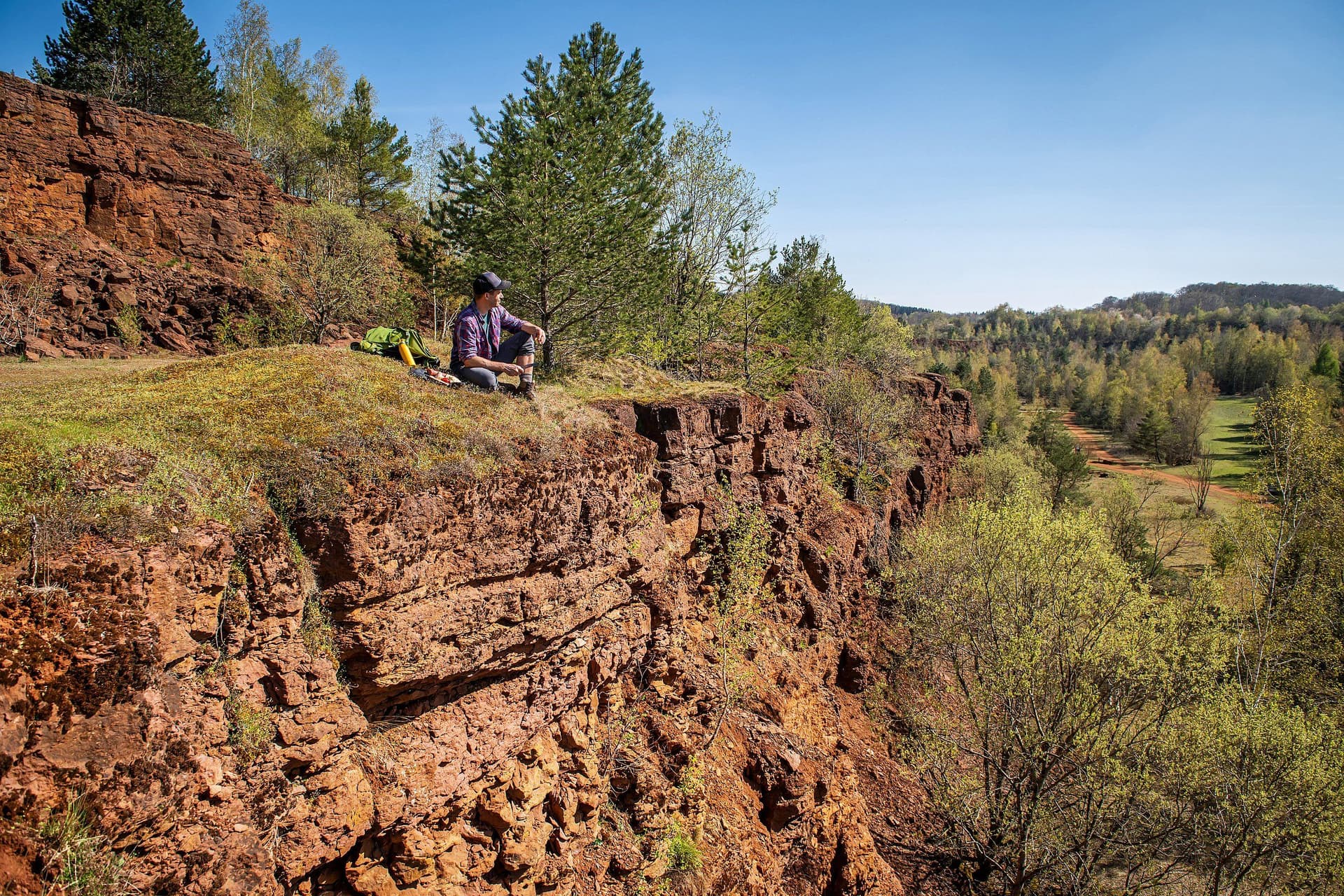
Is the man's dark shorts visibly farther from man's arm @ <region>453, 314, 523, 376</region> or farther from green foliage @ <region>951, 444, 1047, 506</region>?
green foliage @ <region>951, 444, 1047, 506</region>

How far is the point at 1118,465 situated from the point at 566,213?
8415 centimetres

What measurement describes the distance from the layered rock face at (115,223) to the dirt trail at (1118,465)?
6615cm

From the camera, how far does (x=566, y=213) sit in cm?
1331

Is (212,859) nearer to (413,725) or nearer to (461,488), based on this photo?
(413,725)

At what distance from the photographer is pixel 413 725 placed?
6434mm

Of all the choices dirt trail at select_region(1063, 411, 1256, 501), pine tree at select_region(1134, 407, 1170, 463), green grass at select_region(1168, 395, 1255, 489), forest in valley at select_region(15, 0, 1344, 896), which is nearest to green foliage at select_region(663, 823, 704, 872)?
forest in valley at select_region(15, 0, 1344, 896)

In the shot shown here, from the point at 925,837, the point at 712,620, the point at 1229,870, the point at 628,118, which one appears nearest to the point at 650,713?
the point at 712,620

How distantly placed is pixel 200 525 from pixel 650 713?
7147mm

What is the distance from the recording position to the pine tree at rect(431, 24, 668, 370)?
13.1 meters

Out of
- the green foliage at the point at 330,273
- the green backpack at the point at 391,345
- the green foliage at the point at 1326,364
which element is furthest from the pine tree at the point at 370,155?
the green foliage at the point at 1326,364

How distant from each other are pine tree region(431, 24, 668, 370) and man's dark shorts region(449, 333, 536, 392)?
4.37m

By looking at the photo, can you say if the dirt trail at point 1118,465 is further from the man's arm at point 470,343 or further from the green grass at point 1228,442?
the man's arm at point 470,343

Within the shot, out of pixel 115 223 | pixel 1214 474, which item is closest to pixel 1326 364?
pixel 1214 474

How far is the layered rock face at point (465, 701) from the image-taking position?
13.4 ft
